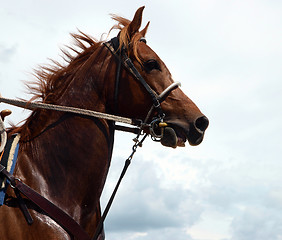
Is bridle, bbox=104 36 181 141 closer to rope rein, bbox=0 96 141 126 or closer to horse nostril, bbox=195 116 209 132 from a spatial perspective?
rope rein, bbox=0 96 141 126

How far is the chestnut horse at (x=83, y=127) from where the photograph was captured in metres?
6.56

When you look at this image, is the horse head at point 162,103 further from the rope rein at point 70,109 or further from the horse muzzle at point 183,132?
the rope rein at point 70,109

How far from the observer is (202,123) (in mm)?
7164

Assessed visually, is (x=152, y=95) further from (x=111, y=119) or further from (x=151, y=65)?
(x=111, y=119)

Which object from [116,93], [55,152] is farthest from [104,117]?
[55,152]

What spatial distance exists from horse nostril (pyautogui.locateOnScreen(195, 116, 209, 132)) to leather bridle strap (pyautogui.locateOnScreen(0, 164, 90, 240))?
7.92ft

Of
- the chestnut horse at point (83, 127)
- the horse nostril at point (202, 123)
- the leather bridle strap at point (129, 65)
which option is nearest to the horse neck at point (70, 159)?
the chestnut horse at point (83, 127)

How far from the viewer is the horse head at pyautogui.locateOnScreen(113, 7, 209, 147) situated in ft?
23.3

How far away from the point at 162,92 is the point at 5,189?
2.78 m

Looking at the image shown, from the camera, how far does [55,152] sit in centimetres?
680

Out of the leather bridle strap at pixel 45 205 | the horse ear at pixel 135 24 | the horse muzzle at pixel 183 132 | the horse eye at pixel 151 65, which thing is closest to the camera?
the leather bridle strap at pixel 45 205

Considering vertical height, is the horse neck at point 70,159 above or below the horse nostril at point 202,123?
below

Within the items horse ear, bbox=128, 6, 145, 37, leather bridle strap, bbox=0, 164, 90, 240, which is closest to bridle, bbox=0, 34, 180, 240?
leather bridle strap, bbox=0, 164, 90, 240

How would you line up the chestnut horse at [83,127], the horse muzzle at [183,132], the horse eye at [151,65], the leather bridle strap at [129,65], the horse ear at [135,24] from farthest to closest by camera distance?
the horse ear at [135,24] → the horse eye at [151,65] → the leather bridle strap at [129,65] → the horse muzzle at [183,132] → the chestnut horse at [83,127]
